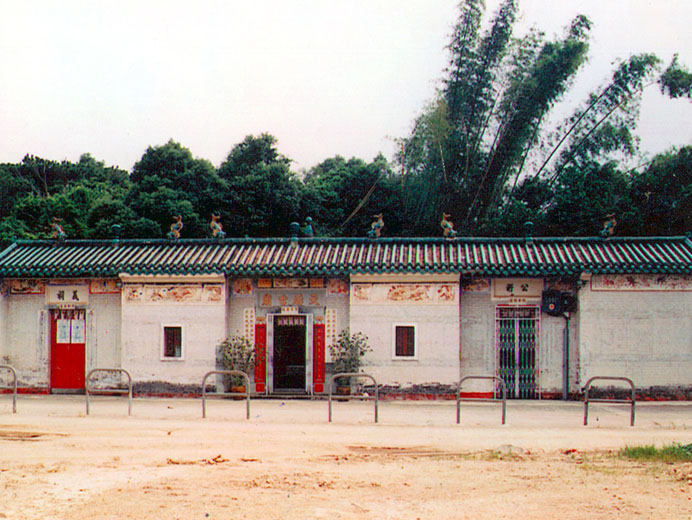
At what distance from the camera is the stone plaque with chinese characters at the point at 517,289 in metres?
16.3

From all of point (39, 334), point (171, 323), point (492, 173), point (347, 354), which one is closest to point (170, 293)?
point (171, 323)

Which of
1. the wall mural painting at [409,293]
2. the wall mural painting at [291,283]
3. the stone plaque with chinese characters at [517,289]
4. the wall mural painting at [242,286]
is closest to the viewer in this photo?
the wall mural painting at [409,293]

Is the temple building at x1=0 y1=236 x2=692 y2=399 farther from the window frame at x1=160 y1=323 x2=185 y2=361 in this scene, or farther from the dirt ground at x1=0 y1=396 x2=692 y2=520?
the dirt ground at x1=0 y1=396 x2=692 y2=520

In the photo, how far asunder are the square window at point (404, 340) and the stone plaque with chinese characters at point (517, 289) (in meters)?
2.09

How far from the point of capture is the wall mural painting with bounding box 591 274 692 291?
52.0 ft

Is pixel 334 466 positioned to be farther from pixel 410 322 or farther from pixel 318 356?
pixel 318 356

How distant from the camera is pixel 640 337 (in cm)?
1583

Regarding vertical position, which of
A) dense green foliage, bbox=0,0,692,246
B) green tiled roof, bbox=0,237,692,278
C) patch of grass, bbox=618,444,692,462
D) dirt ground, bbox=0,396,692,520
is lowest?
dirt ground, bbox=0,396,692,520

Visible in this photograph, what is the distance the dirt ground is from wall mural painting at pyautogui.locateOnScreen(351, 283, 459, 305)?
2953 mm

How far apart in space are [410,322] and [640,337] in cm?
501

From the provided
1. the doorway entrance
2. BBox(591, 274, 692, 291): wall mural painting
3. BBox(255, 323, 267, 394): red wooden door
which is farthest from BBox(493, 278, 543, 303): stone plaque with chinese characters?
BBox(255, 323, 267, 394): red wooden door

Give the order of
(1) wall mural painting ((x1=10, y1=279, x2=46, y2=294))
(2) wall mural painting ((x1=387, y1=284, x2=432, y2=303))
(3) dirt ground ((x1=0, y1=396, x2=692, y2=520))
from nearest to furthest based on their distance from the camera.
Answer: (3) dirt ground ((x1=0, y1=396, x2=692, y2=520)) < (2) wall mural painting ((x1=387, y1=284, x2=432, y2=303)) < (1) wall mural painting ((x1=10, y1=279, x2=46, y2=294))

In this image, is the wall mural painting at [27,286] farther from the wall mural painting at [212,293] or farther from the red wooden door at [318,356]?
the red wooden door at [318,356]

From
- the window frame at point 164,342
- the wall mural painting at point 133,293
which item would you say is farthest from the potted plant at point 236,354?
the wall mural painting at point 133,293
